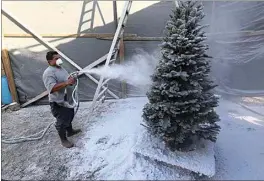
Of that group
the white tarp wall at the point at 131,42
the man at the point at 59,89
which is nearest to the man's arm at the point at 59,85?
the man at the point at 59,89

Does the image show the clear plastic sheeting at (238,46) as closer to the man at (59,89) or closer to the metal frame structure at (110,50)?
the metal frame structure at (110,50)

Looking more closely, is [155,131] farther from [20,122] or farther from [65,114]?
[20,122]

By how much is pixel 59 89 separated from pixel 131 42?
2252mm

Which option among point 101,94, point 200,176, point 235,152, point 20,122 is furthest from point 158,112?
point 20,122

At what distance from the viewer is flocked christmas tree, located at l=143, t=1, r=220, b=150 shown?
338 centimetres

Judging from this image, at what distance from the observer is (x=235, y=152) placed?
12.8 ft

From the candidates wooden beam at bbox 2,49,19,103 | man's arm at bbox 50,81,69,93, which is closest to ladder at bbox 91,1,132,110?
man's arm at bbox 50,81,69,93

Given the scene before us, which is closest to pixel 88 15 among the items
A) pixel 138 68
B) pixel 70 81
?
pixel 138 68

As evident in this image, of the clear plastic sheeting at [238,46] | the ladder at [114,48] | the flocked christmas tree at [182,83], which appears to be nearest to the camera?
the flocked christmas tree at [182,83]

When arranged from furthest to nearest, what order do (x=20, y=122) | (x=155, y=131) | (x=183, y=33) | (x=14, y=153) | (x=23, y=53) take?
1. (x=23, y=53)
2. (x=20, y=122)
3. (x=14, y=153)
4. (x=155, y=131)
5. (x=183, y=33)

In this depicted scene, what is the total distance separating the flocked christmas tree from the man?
4.23 ft

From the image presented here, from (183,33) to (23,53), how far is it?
143 inches

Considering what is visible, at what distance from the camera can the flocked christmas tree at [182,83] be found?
338cm

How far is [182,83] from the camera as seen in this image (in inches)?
138
